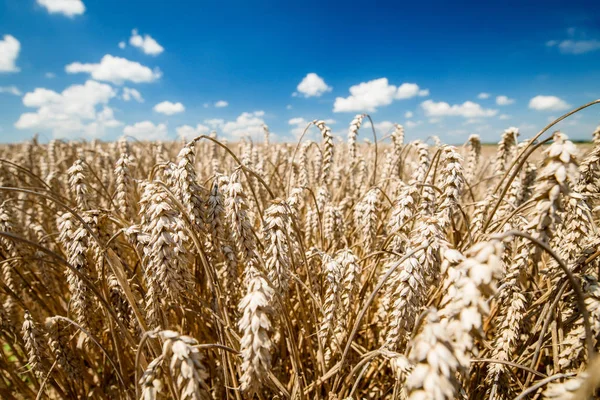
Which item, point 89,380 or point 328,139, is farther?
point 328,139

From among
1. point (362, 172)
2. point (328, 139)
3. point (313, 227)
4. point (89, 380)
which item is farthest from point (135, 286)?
point (362, 172)

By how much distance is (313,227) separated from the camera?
11.1 feet

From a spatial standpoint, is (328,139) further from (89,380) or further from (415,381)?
(89,380)

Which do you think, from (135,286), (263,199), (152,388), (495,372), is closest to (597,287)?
(495,372)

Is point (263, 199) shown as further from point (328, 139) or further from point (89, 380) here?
point (89, 380)

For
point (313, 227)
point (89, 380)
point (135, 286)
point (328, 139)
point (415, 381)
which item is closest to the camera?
point (415, 381)

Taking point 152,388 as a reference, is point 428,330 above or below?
above

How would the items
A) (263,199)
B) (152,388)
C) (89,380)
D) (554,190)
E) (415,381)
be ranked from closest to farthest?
(415,381) < (554,190) < (152,388) < (89,380) < (263,199)

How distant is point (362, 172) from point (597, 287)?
370cm

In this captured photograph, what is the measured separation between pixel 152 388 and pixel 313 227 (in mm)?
2395

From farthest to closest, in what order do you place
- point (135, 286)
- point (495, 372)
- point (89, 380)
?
1. point (89, 380)
2. point (135, 286)
3. point (495, 372)

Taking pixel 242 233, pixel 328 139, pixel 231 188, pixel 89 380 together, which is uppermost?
pixel 328 139

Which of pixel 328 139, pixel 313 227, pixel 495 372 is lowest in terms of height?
pixel 495 372

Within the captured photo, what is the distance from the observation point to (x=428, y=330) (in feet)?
2.95
